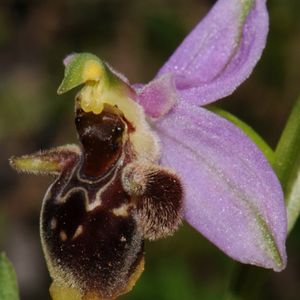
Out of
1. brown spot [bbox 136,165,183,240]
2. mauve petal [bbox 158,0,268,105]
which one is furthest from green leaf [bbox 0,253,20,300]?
mauve petal [bbox 158,0,268,105]

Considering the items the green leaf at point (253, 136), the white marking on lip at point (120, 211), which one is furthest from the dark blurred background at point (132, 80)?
the white marking on lip at point (120, 211)

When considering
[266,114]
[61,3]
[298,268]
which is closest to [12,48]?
[61,3]

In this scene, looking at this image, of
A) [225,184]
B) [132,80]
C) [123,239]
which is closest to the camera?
[123,239]

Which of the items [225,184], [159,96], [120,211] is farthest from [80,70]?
[225,184]

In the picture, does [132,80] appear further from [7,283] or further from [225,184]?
[225,184]

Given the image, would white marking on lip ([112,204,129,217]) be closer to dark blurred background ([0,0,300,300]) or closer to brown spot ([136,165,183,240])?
brown spot ([136,165,183,240])

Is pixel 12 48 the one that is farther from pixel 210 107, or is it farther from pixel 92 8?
pixel 210 107
